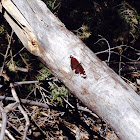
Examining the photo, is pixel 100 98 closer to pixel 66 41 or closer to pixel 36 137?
pixel 66 41

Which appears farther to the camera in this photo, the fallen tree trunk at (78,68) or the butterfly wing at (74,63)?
the butterfly wing at (74,63)

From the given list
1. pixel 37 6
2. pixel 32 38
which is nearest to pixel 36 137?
pixel 32 38

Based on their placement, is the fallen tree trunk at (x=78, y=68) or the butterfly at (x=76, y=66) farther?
the butterfly at (x=76, y=66)

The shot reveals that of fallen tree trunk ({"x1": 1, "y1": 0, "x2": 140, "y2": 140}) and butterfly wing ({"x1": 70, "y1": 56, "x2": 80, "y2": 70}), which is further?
butterfly wing ({"x1": 70, "y1": 56, "x2": 80, "y2": 70})

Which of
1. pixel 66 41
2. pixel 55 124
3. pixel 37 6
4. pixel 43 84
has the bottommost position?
pixel 55 124

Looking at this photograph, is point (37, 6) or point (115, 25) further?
point (115, 25)

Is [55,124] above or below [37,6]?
below

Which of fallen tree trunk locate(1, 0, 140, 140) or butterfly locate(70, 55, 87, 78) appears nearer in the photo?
fallen tree trunk locate(1, 0, 140, 140)

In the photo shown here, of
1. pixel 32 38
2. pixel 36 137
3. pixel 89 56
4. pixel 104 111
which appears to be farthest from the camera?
pixel 36 137
